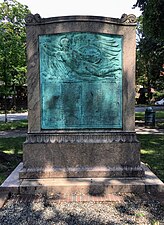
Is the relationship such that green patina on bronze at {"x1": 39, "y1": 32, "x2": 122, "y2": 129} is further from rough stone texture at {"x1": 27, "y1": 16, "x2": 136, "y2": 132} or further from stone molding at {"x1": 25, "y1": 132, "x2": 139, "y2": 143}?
stone molding at {"x1": 25, "y1": 132, "x2": 139, "y2": 143}

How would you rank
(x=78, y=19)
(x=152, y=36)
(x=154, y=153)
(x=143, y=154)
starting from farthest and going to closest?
(x=152, y=36) → (x=154, y=153) → (x=143, y=154) → (x=78, y=19)

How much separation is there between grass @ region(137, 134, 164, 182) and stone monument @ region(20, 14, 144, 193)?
57.3 inches

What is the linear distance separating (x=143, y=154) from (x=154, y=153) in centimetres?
39

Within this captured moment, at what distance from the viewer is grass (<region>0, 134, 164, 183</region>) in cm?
611

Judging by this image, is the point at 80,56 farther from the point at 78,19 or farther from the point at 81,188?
the point at 81,188

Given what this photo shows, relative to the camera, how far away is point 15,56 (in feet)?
55.4

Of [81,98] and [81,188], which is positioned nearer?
[81,188]

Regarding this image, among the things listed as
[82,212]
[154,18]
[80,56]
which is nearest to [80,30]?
[80,56]

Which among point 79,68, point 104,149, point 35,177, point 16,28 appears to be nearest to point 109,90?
point 79,68

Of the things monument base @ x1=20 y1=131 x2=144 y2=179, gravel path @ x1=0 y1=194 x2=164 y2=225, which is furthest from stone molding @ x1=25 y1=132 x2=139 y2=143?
gravel path @ x1=0 y1=194 x2=164 y2=225

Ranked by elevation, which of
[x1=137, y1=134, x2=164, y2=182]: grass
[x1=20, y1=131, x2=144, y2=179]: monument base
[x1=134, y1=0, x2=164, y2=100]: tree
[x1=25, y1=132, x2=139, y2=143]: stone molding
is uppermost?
[x1=134, y1=0, x2=164, y2=100]: tree

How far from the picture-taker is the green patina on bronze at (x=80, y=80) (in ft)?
16.5

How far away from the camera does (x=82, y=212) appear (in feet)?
12.5

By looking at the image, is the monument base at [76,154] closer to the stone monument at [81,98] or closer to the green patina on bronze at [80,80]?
the stone monument at [81,98]
